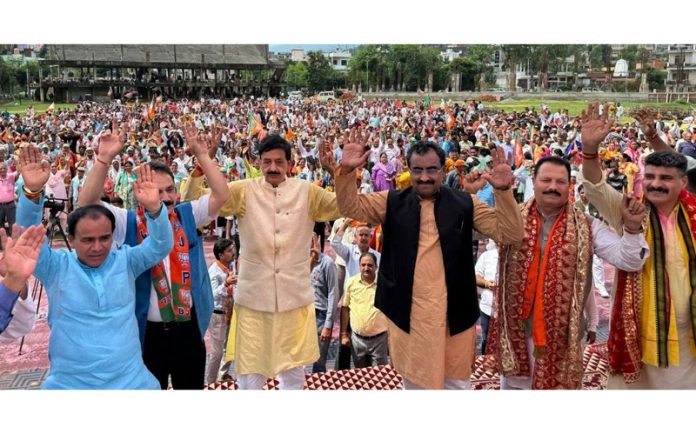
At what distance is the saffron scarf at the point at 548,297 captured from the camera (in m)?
2.67

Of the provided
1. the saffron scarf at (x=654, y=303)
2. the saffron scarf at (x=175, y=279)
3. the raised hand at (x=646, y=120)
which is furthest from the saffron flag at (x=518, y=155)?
the saffron scarf at (x=175, y=279)

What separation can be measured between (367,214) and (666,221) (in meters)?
1.27

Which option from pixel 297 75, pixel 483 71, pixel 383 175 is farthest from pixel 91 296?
pixel 297 75

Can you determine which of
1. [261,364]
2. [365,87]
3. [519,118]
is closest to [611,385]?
[261,364]

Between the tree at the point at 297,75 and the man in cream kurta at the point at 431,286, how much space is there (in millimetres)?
36838

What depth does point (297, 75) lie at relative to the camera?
40.0 meters

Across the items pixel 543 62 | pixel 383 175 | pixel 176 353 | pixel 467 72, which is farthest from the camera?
pixel 467 72

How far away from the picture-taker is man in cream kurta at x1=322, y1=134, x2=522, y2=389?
2596 mm

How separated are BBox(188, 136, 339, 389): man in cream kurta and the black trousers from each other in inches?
7.2

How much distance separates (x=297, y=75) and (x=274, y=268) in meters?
38.4

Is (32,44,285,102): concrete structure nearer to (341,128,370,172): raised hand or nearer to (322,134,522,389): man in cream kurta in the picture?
(341,128,370,172): raised hand

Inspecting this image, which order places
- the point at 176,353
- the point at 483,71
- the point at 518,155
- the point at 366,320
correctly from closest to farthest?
the point at 176,353 → the point at 366,320 → the point at 518,155 → the point at 483,71

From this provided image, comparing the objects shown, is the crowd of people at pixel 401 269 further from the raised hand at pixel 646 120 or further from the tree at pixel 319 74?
the tree at pixel 319 74

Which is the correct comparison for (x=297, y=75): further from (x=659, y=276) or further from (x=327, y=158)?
(x=659, y=276)
